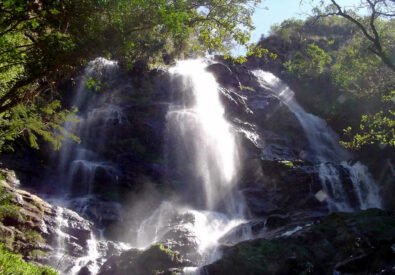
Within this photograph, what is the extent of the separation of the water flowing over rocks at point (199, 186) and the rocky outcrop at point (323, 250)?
0.05m

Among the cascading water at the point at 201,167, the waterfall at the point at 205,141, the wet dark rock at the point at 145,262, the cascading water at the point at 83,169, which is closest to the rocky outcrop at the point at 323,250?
the wet dark rock at the point at 145,262

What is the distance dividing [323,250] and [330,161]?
16211mm

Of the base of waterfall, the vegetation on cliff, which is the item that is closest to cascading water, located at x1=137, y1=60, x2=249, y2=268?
the base of waterfall

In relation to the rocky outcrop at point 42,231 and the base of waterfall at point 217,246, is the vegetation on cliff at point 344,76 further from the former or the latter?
the rocky outcrop at point 42,231

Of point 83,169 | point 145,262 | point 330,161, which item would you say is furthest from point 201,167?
point 145,262

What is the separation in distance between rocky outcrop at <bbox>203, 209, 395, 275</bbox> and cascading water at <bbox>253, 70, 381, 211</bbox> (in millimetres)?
7265

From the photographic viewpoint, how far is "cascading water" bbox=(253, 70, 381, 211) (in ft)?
80.2

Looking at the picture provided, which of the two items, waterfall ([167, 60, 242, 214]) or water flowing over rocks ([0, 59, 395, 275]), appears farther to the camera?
waterfall ([167, 60, 242, 214])

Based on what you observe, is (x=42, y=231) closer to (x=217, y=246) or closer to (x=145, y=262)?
(x=145, y=262)

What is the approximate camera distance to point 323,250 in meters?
15.4

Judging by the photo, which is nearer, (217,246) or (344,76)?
(344,76)

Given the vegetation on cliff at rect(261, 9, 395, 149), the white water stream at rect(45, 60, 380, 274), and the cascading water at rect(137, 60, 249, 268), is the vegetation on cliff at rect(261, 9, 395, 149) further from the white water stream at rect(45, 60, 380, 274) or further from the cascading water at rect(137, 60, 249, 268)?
the cascading water at rect(137, 60, 249, 268)

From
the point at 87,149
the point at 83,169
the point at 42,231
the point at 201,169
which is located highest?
the point at 87,149

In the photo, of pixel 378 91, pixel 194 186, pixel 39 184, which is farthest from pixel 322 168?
pixel 39 184
